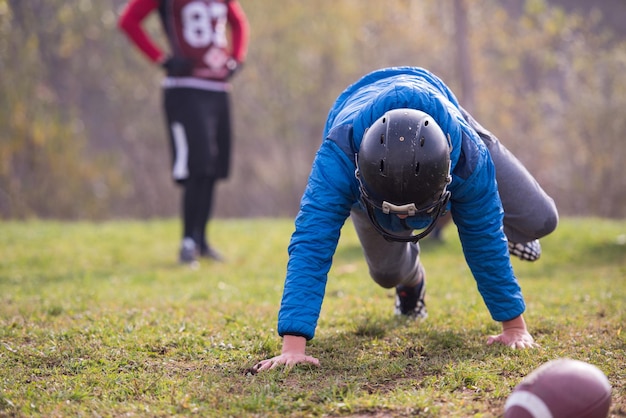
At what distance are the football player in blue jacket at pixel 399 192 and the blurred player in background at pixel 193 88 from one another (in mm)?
3824

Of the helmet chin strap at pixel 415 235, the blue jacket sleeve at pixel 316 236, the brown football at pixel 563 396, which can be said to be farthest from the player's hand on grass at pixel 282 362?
the brown football at pixel 563 396

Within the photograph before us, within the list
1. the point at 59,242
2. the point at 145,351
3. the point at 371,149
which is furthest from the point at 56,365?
the point at 59,242

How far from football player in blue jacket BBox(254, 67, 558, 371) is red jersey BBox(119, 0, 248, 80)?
3.97 metres

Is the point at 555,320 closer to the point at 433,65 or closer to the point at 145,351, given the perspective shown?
the point at 145,351

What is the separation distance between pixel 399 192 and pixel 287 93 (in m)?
15.1

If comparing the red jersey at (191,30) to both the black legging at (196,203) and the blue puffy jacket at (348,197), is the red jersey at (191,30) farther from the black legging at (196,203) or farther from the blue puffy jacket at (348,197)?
the blue puffy jacket at (348,197)

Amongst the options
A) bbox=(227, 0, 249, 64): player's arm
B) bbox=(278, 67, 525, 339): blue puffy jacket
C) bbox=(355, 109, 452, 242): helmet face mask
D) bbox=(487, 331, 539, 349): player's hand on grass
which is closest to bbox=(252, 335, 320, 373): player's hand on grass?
bbox=(278, 67, 525, 339): blue puffy jacket

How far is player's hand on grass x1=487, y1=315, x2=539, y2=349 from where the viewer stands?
398cm

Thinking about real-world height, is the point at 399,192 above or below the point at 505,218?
above

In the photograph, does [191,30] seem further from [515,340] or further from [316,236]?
[515,340]

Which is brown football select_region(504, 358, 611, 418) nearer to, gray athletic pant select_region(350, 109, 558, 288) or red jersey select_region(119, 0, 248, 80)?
gray athletic pant select_region(350, 109, 558, 288)

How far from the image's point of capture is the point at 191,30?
783 cm

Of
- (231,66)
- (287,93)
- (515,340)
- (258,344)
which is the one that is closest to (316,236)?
(258,344)

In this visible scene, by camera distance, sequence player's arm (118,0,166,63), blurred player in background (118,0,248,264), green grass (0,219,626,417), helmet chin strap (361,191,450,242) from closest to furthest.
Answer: green grass (0,219,626,417) < helmet chin strap (361,191,450,242) < blurred player in background (118,0,248,264) < player's arm (118,0,166,63)
